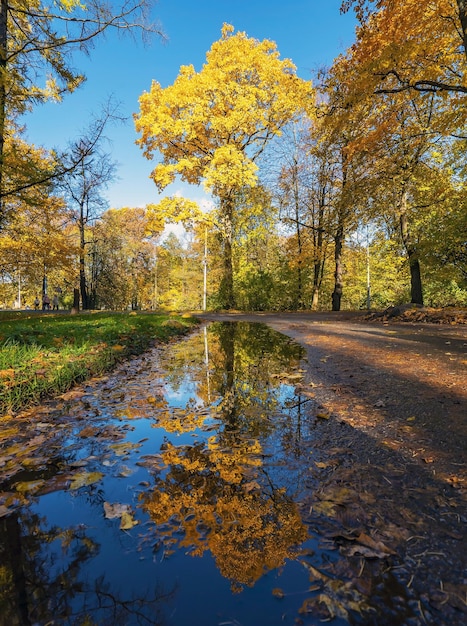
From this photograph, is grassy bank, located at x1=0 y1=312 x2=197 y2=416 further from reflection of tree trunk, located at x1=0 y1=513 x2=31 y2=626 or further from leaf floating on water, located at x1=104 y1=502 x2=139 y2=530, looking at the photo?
leaf floating on water, located at x1=104 y1=502 x2=139 y2=530

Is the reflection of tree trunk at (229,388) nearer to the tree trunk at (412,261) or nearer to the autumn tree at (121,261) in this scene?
the tree trunk at (412,261)

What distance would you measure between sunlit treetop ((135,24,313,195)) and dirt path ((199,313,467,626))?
16202 millimetres

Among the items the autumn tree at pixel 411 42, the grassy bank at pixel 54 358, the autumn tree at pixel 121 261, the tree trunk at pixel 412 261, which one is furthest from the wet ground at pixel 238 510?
the autumn tree at pixel 121 261

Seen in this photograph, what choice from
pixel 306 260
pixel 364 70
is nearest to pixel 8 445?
pixel 364 70

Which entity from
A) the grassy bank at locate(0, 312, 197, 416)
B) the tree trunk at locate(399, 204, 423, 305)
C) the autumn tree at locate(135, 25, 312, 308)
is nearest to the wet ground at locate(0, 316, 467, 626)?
the grassy bank at locate(0, 312, 197, 416)

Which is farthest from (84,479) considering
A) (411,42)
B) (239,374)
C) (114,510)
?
(411,42)

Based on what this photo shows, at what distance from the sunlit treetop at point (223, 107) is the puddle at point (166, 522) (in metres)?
16.9

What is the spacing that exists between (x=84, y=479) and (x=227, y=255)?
19.8 meters

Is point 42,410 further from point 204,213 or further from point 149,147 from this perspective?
point 149,147

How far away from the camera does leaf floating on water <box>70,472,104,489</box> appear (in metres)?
2.10

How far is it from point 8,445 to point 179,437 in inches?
55.1

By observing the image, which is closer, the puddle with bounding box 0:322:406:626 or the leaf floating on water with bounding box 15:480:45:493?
the puddle with bounding box 0:322:406:626

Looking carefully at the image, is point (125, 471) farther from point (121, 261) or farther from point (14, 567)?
point (121, 261)

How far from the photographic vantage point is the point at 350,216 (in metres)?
14.5
